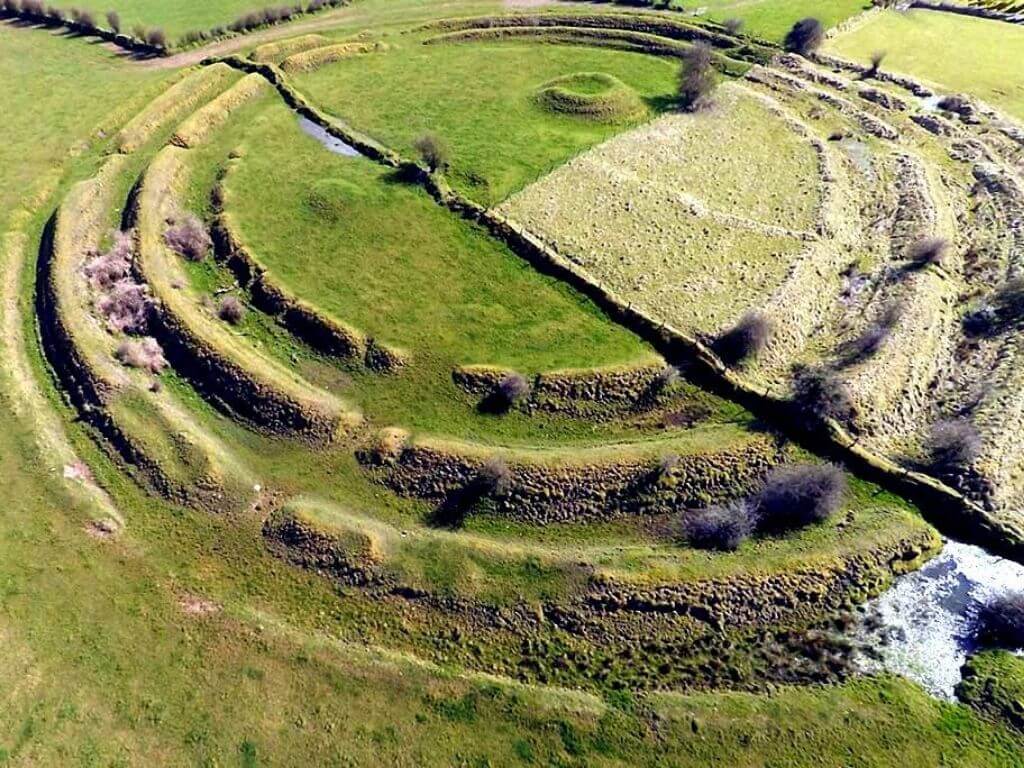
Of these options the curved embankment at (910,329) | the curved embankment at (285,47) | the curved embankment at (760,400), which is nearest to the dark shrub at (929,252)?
the curved embankment at (910,329)

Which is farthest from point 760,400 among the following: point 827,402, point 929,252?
point 929,252

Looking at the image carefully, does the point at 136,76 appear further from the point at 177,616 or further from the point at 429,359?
the point at 177,616

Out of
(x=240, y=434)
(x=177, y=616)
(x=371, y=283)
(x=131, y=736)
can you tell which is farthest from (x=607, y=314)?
(x=131, y=736)

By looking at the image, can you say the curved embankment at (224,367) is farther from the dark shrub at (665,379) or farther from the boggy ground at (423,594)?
the dark shrub at (665,379)

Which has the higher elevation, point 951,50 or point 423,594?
point 951,50

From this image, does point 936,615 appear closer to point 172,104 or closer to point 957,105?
point 957,105

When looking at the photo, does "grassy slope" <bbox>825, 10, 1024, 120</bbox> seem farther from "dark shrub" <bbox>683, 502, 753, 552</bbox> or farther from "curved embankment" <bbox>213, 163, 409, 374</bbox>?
"curved embankment" <bbox>213, 163, 409, 374</bbox>
